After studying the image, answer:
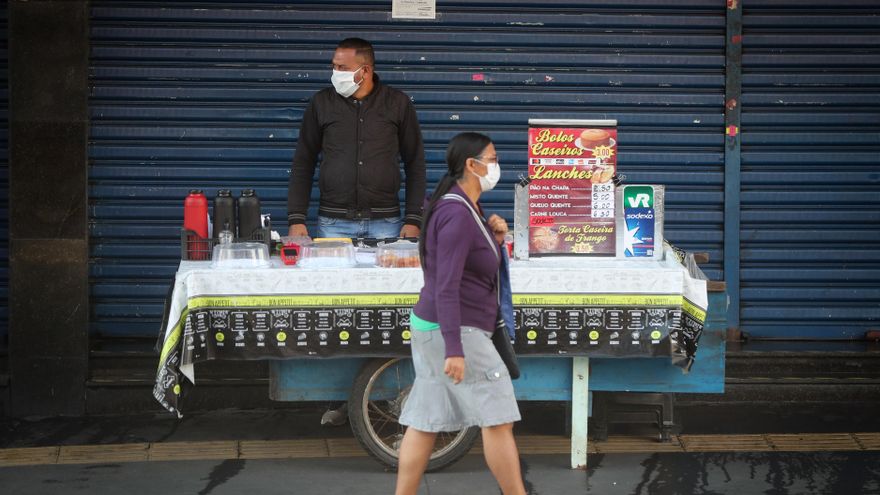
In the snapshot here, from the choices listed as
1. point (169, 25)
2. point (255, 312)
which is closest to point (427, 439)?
point (255, 312)

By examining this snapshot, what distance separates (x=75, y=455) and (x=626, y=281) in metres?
3.34

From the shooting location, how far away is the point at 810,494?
7281 mm

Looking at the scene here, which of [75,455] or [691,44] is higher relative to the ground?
[691,44]

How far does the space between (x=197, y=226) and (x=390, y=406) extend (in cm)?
148

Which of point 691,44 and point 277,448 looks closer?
point 277,448

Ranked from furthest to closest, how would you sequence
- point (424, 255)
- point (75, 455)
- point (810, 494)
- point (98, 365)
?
1. point (98, 365)
2. point (75, 455)
3. point (810, 494)
4. point (424, 255)

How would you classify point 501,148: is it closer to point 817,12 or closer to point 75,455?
point 817,12

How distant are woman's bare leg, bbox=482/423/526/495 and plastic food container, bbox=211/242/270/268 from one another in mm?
1811

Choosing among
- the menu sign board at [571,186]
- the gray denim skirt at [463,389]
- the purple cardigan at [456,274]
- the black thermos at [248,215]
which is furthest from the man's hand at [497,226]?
the black thermos at [248,215]

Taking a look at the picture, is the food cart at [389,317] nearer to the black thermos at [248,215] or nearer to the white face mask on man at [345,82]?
the black thermos at [248,215]

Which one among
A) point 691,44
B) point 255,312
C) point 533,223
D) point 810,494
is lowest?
point 810,494

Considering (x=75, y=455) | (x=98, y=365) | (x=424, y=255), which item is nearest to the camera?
(x=424, y=255)

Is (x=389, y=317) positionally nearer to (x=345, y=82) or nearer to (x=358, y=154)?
(x=358, y=154)

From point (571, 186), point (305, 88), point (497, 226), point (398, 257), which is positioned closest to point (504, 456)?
point (497, 226)
